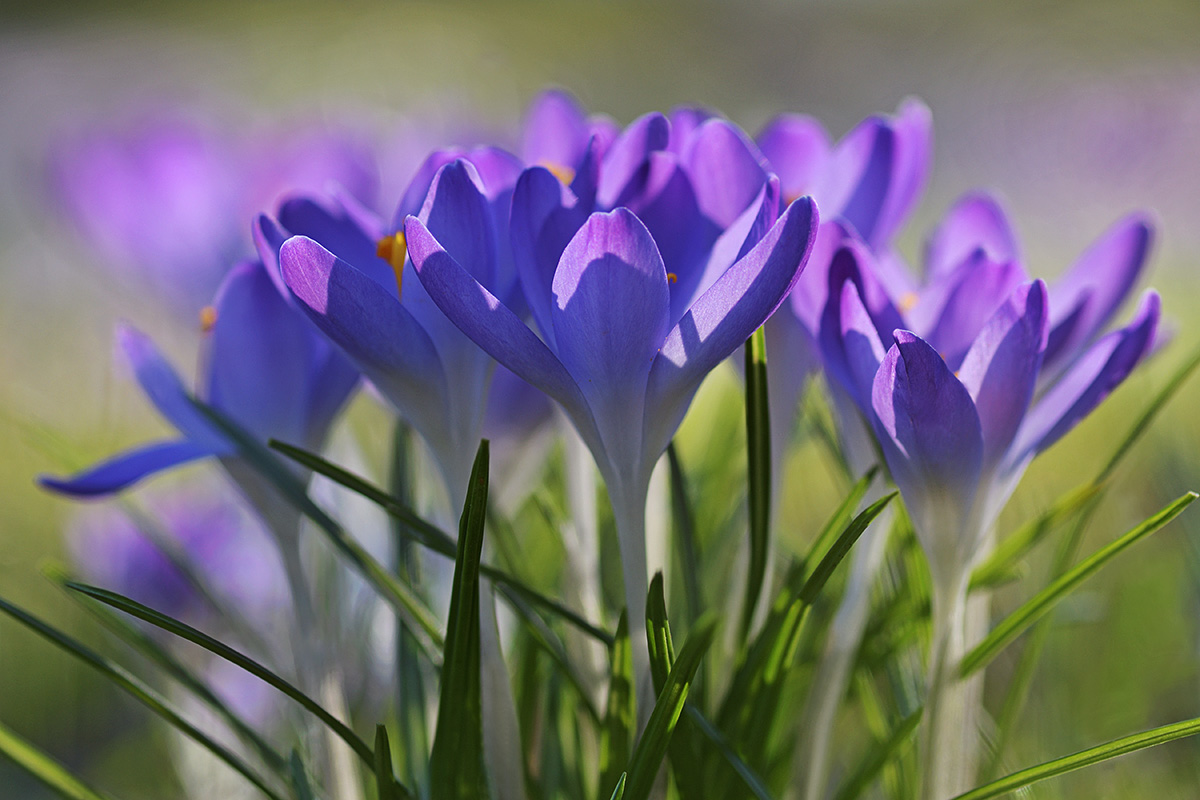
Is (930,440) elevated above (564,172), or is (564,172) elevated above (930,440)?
(564,172)

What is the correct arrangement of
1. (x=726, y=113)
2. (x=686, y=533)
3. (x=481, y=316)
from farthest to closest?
(x=726, y=113), (x=686, y=533), (x=481, y=316)

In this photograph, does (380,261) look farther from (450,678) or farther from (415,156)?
(415,156)

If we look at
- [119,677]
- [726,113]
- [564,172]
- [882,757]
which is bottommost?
[882,757]

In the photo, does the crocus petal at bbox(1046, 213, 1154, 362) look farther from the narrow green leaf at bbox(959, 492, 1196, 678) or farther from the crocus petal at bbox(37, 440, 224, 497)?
the crocus petal at bbox(37, 440, 224, 497)

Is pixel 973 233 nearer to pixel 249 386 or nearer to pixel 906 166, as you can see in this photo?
pixel 906 166

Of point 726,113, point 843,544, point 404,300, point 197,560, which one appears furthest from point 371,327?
point 726,113

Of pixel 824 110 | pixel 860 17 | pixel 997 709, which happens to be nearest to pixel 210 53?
pixel 824 110

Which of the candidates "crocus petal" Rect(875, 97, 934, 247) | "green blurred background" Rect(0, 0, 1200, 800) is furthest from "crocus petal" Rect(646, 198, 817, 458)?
"green blurred background" Rect(0, 0, 1200, 800)
